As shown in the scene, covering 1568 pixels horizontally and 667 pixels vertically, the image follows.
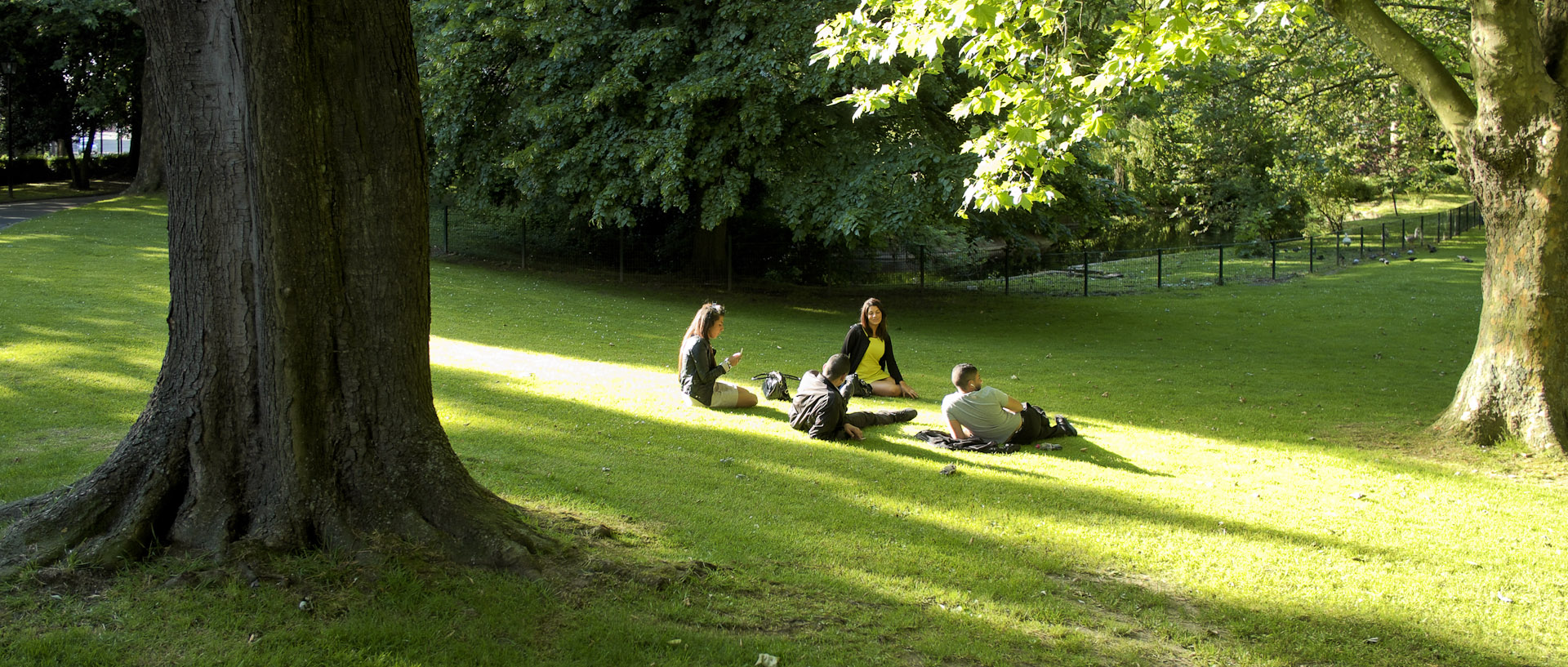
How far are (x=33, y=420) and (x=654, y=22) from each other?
597 inches

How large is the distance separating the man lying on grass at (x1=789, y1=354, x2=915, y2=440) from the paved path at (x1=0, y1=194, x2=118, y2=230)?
22043mm

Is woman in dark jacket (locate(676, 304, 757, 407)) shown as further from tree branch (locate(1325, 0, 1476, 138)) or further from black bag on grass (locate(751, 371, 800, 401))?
tree branch (locate(1325, 0, 1476, 138))

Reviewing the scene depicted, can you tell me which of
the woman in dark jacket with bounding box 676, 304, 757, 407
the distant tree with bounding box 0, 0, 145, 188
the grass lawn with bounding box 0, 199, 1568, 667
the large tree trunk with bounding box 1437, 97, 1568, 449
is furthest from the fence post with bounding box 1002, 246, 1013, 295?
the distant tree with bounding box 0, 0, 145, 188

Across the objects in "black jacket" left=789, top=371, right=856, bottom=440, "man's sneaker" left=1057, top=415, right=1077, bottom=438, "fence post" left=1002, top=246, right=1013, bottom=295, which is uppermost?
"fence post" left=1002, top=246, right=1013, bottom=295

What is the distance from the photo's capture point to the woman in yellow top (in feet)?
38.4

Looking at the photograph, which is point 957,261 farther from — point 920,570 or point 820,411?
point 920,570

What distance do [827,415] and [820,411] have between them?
Answer: 0.28 feet

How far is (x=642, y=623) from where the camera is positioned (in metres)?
4.60

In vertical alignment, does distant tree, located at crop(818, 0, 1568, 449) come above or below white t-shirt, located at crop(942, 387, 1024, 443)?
above

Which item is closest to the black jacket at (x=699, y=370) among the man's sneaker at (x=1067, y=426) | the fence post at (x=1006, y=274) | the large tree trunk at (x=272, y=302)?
the man's sneaker at (x=1067, y=426)

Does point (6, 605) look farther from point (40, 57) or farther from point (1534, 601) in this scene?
point (40, 57)

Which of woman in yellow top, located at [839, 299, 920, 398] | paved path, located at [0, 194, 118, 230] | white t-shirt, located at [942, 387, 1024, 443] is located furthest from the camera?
paved path, located at [0, 194, 118, 230]

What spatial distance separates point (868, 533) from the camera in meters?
6.33

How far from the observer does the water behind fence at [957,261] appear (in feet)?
82.4
